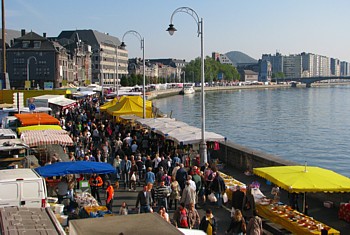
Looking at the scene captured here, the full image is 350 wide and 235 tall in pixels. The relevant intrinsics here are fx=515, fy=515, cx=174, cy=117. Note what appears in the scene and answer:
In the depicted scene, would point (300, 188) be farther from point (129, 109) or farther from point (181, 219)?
point (129, 109)

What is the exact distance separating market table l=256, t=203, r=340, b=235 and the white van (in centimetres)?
594

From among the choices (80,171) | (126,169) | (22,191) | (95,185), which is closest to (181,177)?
(95,185)

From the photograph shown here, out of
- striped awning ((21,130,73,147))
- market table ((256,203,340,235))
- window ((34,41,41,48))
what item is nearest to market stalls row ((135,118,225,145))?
striped awning ((21,130,73,147))

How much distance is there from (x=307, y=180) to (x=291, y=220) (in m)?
1.24

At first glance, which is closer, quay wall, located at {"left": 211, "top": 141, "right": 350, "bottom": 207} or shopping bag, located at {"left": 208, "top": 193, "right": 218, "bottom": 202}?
shopping bag, located at {"left": 208, "top": 193, "right": 218, "bottom": 202}

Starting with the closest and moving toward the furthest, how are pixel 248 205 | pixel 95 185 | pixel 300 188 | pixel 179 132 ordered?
pixel 300 188 < pixel 248 205 < pixel 95 185 < pixel 179 132

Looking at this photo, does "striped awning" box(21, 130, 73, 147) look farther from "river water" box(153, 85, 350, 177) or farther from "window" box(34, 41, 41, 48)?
"window" box(34, 41, 41, 48)

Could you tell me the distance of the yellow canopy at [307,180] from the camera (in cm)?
1313

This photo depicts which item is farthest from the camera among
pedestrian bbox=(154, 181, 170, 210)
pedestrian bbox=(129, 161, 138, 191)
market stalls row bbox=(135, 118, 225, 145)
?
market stalls row bbox=(135, 118, 225, 145)

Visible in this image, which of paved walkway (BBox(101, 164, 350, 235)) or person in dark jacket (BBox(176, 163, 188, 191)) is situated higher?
person in dark jacket (BBox(176, 163, 188, 191))

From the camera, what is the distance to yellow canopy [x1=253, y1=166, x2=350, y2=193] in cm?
1313

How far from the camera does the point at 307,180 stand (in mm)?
13578

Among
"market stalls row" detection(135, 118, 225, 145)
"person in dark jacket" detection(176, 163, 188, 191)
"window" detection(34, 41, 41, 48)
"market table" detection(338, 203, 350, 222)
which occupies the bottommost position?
"market table" detection(338, 203, 350, 222)

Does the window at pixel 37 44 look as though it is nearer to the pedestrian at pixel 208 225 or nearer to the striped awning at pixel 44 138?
the striped awning at pixel 44 138
